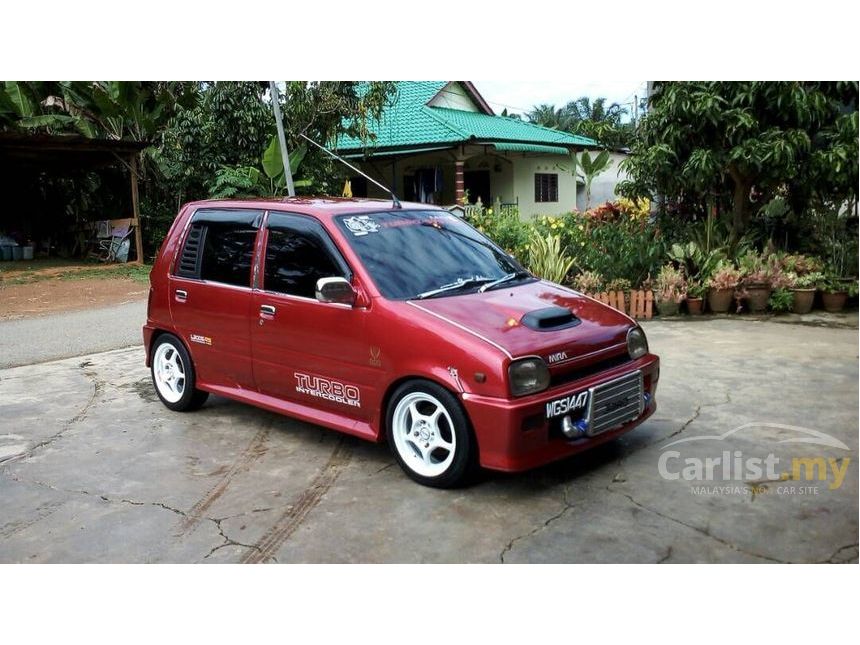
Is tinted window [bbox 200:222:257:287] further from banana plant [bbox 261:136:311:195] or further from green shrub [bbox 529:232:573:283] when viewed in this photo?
banana plant [bbox 261:136:311:195]

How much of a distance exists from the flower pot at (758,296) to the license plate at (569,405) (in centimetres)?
490

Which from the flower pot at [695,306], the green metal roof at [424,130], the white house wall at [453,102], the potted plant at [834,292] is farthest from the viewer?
the green metal roof at [424,130]

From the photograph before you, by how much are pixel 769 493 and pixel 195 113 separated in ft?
44.6

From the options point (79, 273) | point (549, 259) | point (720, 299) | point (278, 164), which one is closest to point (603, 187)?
point (549, 259)

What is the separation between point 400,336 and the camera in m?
3.66

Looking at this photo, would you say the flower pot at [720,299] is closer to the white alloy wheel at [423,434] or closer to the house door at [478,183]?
the white alloy wheel at [423,434]

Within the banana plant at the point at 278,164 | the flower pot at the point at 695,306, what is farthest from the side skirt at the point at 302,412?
the banana plant at the point at 278,164

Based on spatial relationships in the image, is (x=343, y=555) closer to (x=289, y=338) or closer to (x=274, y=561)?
(x=274, y=561)

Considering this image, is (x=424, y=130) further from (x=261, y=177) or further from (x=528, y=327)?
(x=528, y=327)

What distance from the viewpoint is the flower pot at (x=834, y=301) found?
733cm

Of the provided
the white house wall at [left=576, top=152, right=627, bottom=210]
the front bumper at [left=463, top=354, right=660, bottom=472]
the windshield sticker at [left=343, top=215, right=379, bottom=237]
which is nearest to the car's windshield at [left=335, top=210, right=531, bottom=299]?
the windshield sticker at [left=343, top=215, right=379, bottom=237]

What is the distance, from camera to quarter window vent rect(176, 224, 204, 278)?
16.2 ft

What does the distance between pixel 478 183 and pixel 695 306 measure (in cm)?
1090

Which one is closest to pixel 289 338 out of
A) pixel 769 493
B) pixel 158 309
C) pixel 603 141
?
pixel 158 309
